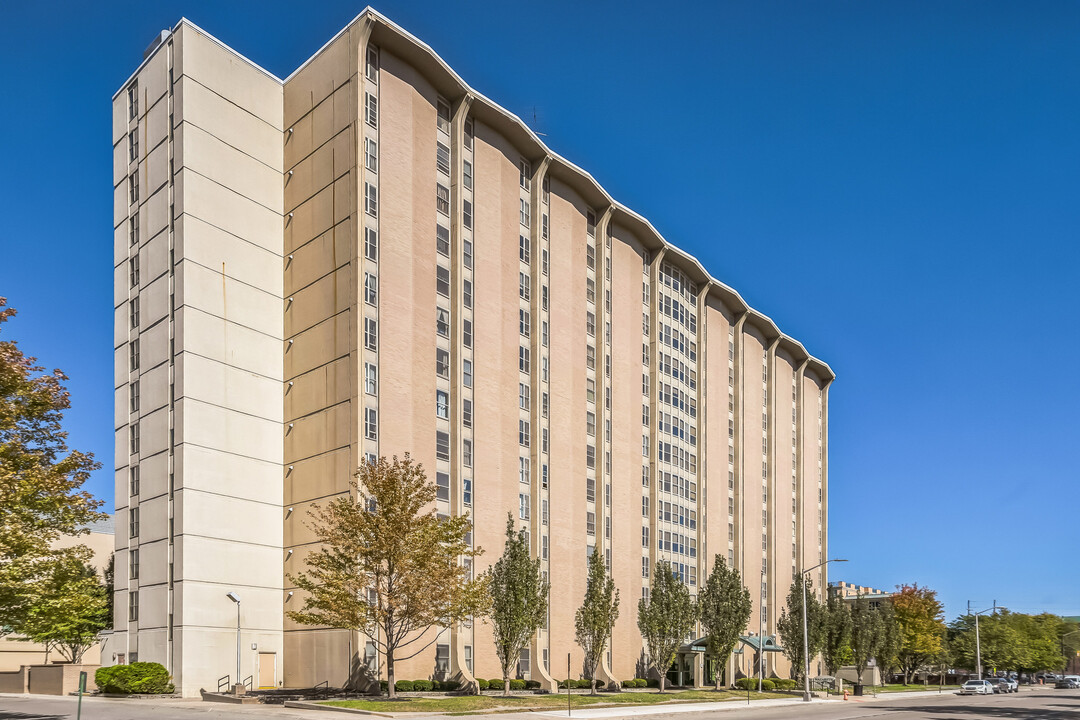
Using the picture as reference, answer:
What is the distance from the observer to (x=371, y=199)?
52.7 m

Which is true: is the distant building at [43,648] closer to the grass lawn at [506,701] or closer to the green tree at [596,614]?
the green tree at [596,614]

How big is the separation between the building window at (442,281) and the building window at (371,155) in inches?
269

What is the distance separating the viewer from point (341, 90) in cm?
5375

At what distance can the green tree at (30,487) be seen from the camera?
2716 centimetres

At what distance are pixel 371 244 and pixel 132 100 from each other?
18704 mm

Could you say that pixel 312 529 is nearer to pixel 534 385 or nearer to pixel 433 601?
pixel 433 601

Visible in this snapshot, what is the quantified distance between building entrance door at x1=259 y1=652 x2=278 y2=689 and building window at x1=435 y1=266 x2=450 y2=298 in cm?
2205

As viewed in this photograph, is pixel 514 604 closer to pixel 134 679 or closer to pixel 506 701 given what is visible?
pixel 506 701

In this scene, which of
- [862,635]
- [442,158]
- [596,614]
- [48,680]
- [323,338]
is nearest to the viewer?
[48,680]

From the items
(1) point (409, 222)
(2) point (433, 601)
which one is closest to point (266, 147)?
(1) point (409, 222)

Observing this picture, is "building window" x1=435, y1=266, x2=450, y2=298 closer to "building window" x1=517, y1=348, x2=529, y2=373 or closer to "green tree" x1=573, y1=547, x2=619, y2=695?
"building window" x1=517, y1=348, x2=529, y2=373

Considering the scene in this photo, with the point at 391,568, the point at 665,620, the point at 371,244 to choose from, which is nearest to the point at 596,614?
the point at 665,620

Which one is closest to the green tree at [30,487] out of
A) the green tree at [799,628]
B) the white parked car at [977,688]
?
the green tree at [799,628]

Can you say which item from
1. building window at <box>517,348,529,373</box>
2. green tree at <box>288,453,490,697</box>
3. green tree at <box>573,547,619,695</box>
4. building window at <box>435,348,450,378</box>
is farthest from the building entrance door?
building window at <box>517,348,529,373</box>
